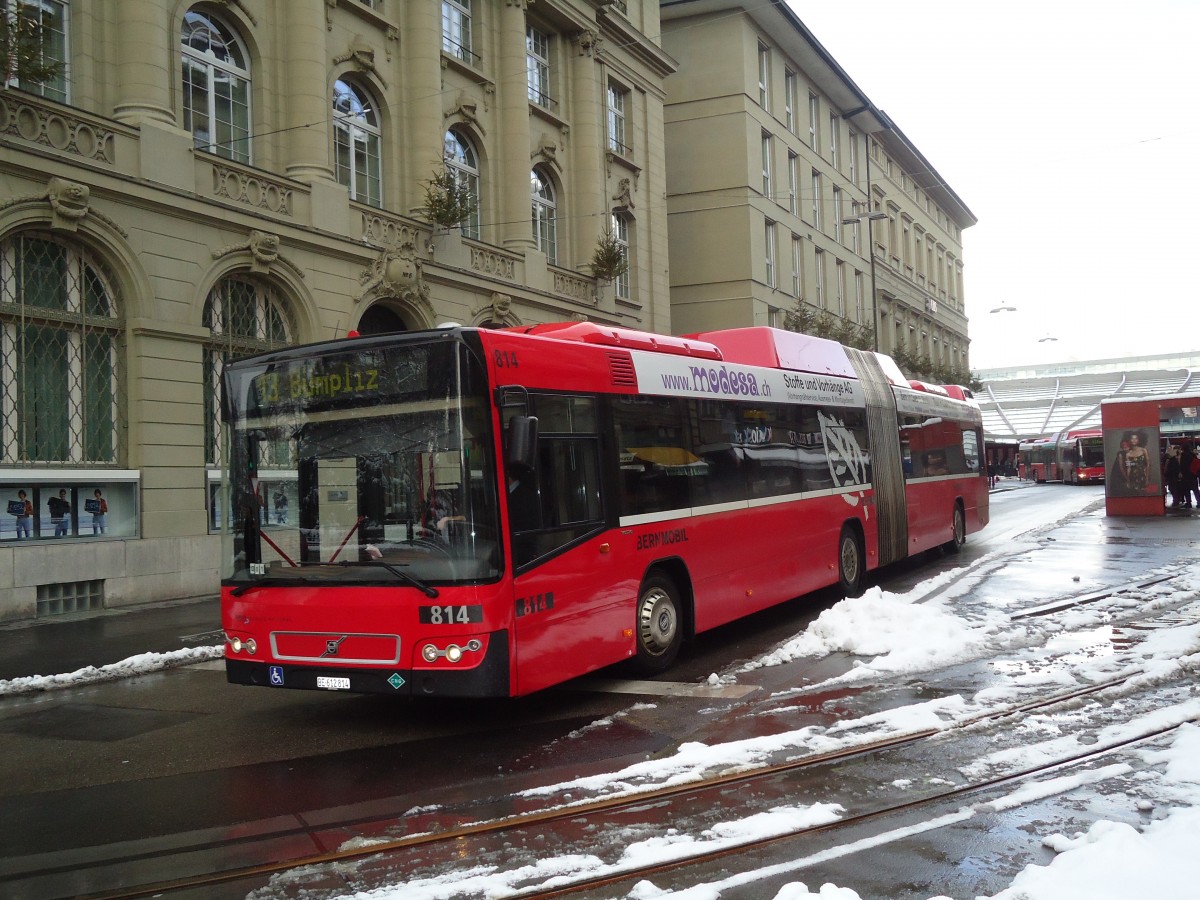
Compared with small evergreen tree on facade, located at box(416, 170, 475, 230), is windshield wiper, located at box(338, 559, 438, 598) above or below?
below

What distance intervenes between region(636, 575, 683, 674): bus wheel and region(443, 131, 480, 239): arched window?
616 inches

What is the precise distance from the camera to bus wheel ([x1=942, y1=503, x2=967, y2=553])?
19.1 m

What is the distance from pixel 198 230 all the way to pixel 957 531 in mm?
14143

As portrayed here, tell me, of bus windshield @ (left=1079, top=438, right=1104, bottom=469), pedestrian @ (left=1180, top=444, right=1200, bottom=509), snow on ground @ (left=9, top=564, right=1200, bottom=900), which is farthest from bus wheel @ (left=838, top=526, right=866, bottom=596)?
bus windshield @ (left=1079, top=438, right=1104, bottom=469)

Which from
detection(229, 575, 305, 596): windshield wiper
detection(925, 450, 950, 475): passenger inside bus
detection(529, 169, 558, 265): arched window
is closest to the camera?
detection(229, 575, 305, 596): windshield wiper

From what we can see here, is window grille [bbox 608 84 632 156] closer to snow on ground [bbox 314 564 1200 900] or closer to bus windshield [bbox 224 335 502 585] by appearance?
snow on ground [bbox 314 564 1200 900]

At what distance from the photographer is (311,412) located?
24.3 ft

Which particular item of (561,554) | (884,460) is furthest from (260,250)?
(561,554)

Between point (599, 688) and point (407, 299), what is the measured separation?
13528 millimetres

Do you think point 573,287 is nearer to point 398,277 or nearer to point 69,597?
point 398,277

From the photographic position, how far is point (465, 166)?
23922 millimetres

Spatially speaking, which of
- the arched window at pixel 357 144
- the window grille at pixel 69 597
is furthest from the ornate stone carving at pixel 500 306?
the window grille at pixel 69 597

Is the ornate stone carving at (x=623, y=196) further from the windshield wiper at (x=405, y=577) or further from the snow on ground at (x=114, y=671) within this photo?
the windshield wiper at (x=405, y=577)

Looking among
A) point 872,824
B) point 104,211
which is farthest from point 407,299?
point 872,824
